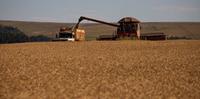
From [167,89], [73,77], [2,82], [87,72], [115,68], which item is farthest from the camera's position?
[115,68]

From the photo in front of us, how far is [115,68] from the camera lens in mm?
21625

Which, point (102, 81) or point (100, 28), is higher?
point (102, 81)

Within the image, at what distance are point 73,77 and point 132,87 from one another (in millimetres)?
3369

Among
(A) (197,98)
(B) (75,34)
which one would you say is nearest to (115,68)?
(A) (197,98)

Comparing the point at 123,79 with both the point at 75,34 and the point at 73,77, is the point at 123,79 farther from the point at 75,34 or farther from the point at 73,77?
the point at 75,34

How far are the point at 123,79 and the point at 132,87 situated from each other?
2.08m

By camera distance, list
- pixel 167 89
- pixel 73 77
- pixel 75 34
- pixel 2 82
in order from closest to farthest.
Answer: pixel 167 89, pixel 2 82, pixel 73 77, pixel 75 34

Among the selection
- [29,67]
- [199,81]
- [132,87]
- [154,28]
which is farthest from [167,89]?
[154,28]

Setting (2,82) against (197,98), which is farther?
(2,82)

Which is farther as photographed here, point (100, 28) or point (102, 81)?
point (100, 28)

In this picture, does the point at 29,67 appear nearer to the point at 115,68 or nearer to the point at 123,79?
the point at 115,68

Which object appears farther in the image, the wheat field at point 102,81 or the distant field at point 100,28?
the distant field at point 100,28

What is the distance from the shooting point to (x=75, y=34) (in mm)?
59688

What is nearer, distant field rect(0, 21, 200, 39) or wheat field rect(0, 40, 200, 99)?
wheat field rect(0, 40, 200, 99)
